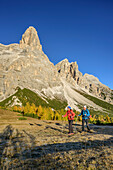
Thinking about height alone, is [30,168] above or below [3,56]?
below

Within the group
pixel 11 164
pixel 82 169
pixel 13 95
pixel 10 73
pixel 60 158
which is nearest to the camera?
pixel 82 169

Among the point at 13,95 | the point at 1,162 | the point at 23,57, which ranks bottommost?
the point at 1,162

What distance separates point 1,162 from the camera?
403 cm

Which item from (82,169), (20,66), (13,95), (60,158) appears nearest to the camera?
(82,169)

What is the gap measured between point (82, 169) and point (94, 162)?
2.38ft

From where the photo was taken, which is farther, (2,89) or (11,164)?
(2,89)

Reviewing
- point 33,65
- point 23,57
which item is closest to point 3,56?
point 23,57

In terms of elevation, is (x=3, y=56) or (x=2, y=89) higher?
(x=3, y=56)

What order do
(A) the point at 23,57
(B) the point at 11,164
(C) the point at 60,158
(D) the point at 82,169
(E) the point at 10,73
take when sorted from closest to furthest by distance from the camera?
1. (D) the point at 82,169
2. (B) the point at 11,164
3. (C) the point at 60,158
4. (E) the point at 10,73
5. (A) the point at 23,57

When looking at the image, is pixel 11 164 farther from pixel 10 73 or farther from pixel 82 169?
pixel 10 73

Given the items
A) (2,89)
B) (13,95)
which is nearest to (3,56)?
(2,89)

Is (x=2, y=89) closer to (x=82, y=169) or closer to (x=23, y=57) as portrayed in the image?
(x=23, y=57)

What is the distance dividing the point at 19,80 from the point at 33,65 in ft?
134

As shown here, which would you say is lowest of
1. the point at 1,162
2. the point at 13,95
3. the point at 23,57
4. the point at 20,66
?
the point at 1,162
